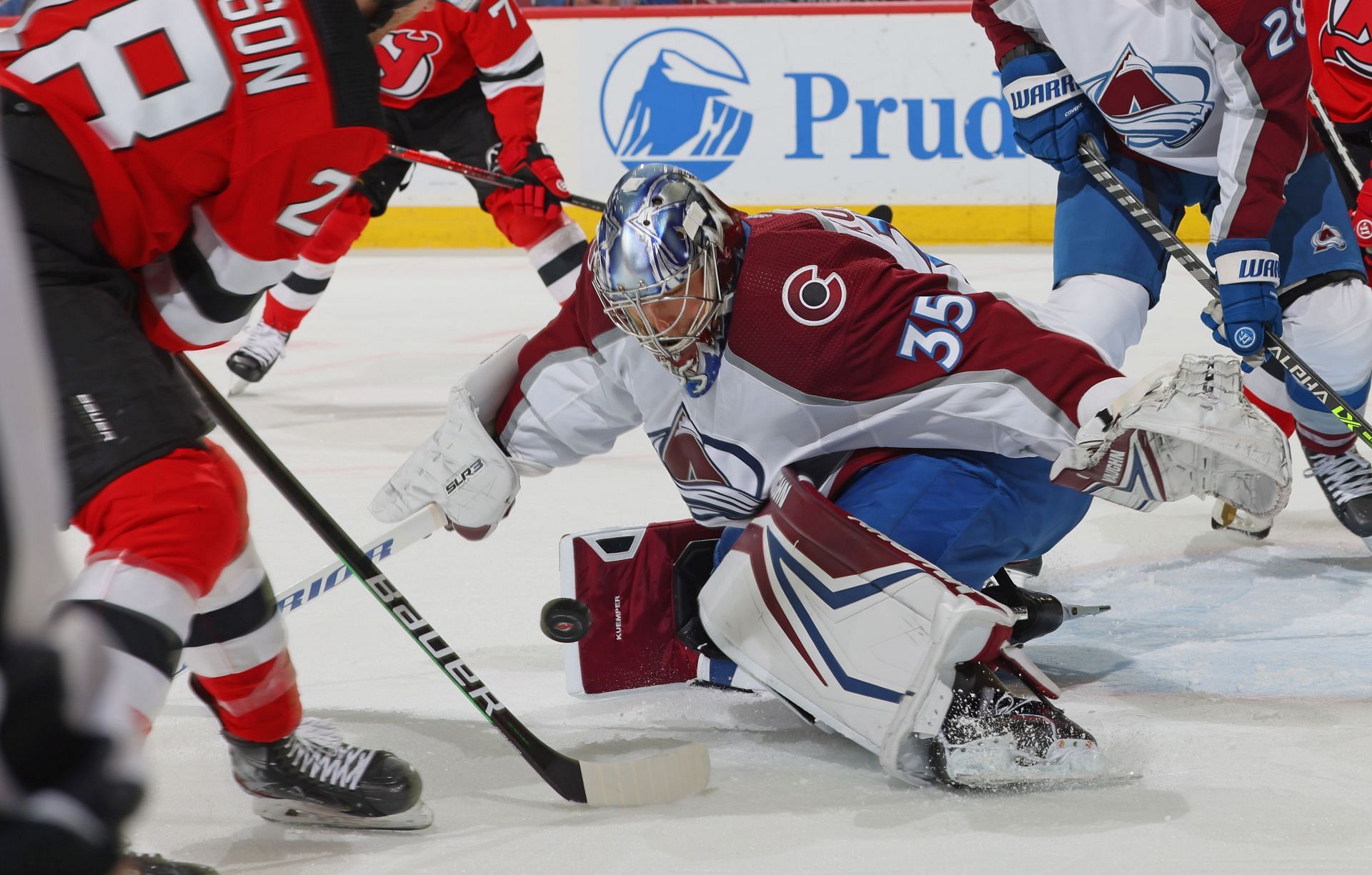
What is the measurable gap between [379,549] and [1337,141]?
2.52 meters

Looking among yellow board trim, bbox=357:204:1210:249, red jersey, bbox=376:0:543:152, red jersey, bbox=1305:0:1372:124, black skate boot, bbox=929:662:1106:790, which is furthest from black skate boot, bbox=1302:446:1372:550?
→ yellow board trim, bbox=357:204:1210:249

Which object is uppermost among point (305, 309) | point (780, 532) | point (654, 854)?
point (780, 532)

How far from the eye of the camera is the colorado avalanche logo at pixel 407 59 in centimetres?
410

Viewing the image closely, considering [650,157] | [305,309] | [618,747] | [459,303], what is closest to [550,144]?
[650,157]

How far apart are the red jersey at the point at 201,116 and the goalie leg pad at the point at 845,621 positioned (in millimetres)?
703

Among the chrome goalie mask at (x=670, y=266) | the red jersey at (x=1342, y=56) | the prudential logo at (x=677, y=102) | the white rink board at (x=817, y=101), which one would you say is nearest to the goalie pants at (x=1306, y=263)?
the red jersey at (x=1342, y=56)

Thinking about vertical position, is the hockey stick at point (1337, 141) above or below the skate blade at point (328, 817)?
below

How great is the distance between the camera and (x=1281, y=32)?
2381 mm

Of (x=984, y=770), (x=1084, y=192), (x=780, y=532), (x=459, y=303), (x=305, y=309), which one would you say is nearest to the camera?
(x=984, y=770)

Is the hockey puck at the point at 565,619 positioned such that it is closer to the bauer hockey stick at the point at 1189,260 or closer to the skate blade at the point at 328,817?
the skate blade at the point at 328,817

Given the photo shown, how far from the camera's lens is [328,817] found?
1673mm

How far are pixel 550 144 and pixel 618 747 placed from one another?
5.55 metres

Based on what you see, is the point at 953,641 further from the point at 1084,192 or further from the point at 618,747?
the point at 1084,192

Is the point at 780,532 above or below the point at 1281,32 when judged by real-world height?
below
